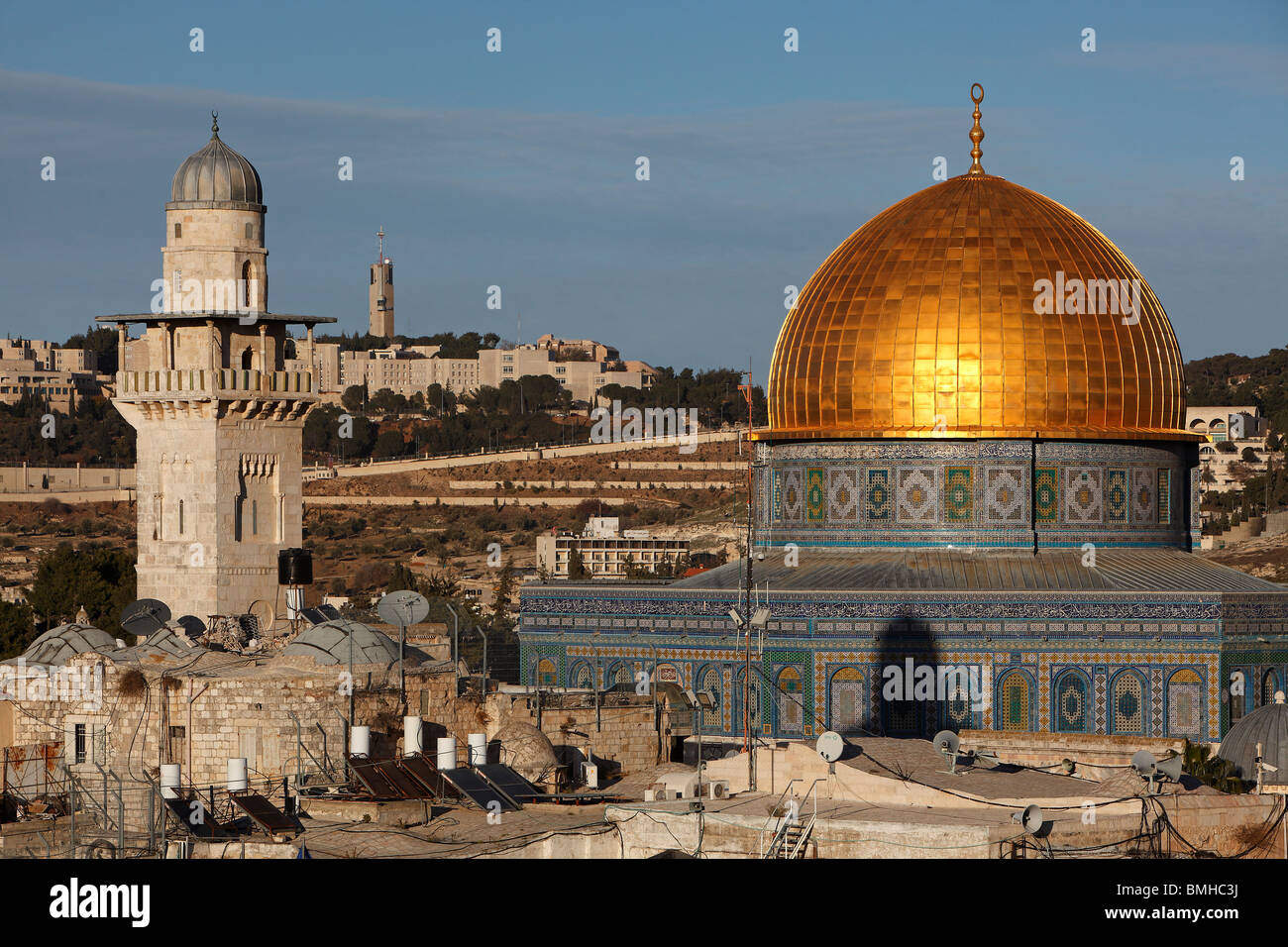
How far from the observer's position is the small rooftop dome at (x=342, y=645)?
2836 centimetres

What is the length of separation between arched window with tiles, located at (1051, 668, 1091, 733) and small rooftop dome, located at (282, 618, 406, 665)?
26.7ft

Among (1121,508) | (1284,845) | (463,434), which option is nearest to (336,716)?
(1284,845)

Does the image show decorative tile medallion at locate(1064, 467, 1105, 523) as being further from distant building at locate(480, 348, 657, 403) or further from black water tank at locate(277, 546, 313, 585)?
distant building at locate(480, 348, 657, 403)

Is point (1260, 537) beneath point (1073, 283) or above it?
beneath

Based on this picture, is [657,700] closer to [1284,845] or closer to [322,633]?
[322,633]

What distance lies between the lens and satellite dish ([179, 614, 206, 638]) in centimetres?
3384

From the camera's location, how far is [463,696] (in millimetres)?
28750

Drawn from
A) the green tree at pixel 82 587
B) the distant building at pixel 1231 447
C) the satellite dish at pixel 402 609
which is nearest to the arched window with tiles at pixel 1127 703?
the satellite dish at pixel 402 609

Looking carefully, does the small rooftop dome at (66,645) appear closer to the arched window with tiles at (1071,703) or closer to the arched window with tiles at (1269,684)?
the arched window with tiles at (1071,703)

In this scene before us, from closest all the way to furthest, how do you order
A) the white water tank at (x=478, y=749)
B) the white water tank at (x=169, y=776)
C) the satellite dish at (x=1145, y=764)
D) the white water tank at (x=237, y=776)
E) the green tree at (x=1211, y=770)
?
the satellite dish at (x=1145, y=764) < the white water tank at (x=237, y=776) < the white water tank at (x=169, y=776) < the white water tank at (x=478, y=749) < the green tree at (x=1211, y=770)

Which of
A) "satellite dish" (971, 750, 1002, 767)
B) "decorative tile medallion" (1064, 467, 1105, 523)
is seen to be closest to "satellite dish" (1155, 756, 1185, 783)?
"satellite dish" (971, 750, 1002, 767)

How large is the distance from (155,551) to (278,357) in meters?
3.22

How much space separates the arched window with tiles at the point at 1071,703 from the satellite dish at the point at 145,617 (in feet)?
36.4

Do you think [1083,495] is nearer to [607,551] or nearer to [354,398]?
[607,551]
